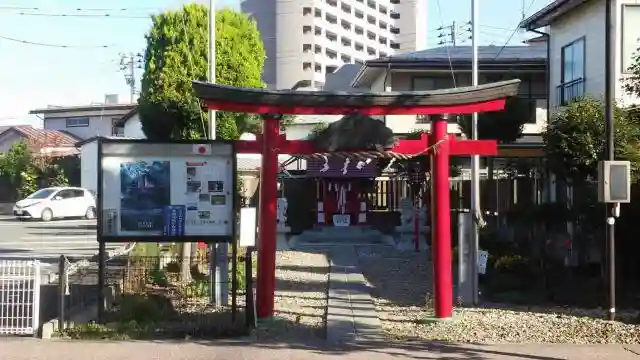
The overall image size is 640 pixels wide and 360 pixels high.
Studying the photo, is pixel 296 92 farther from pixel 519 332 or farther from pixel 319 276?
pixel 319 276

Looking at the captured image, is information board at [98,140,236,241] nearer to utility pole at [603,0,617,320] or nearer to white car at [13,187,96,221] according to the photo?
utility pole at [603,0,617,320]

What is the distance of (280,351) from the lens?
907cm

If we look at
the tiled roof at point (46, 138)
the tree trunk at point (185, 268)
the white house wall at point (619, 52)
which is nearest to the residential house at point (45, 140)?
the tiled roof at point (46, 138)

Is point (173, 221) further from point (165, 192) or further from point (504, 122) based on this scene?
point (504, 122)

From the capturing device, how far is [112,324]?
1024 cm

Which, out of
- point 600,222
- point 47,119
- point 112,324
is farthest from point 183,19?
point 47,119

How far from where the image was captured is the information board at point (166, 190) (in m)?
10.6

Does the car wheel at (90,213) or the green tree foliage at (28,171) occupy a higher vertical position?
the green tree foliage at (28,171)

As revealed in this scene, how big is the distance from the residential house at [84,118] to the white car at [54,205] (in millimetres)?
18892

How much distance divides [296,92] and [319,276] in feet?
20.8

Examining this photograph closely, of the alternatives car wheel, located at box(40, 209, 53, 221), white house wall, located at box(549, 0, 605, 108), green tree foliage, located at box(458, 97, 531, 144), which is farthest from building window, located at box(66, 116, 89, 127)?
white house wall, located at box(549, 0, 605, 108)

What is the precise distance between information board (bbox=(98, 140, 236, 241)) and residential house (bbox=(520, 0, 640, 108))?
9.08 metres

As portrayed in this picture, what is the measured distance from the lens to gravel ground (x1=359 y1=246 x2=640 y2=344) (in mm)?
9805

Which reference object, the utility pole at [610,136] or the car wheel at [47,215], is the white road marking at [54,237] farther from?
the utility pole at [610,136]
